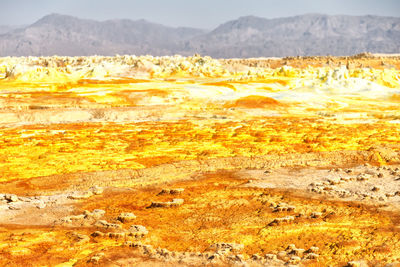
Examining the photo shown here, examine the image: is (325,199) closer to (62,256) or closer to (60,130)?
(62,256)

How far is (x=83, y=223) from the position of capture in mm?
15133

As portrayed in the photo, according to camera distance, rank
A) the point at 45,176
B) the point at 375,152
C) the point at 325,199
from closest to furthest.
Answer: the point at 325,199
the point at 45,176
the point at 375,152

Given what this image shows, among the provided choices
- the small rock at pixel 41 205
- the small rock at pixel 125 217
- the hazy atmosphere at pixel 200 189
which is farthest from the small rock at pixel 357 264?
the small rock at pixel 41 205

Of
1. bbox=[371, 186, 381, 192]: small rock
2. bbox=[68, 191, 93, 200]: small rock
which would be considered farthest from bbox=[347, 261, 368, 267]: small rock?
bbox=[68, 191, 93, 200]: small rock

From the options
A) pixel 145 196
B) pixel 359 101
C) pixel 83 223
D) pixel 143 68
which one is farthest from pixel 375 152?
pixel 143 68

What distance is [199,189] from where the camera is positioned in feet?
64.0

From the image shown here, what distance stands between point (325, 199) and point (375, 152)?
33.8 ft

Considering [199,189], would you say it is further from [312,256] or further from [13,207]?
[312,256]

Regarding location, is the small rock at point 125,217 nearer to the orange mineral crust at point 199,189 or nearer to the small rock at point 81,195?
the orange mineral crust at point 199,189

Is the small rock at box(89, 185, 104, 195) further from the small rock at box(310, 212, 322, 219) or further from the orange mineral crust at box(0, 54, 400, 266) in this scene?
the small rock at box(310, 212, 322, 219)

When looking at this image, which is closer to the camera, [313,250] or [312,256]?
[312,256]

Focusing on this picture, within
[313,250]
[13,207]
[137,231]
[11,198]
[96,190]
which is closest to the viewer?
[313,250]

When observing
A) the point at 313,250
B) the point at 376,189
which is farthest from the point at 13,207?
the point at 376,189

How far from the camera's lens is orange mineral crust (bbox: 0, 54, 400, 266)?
12984 mm
